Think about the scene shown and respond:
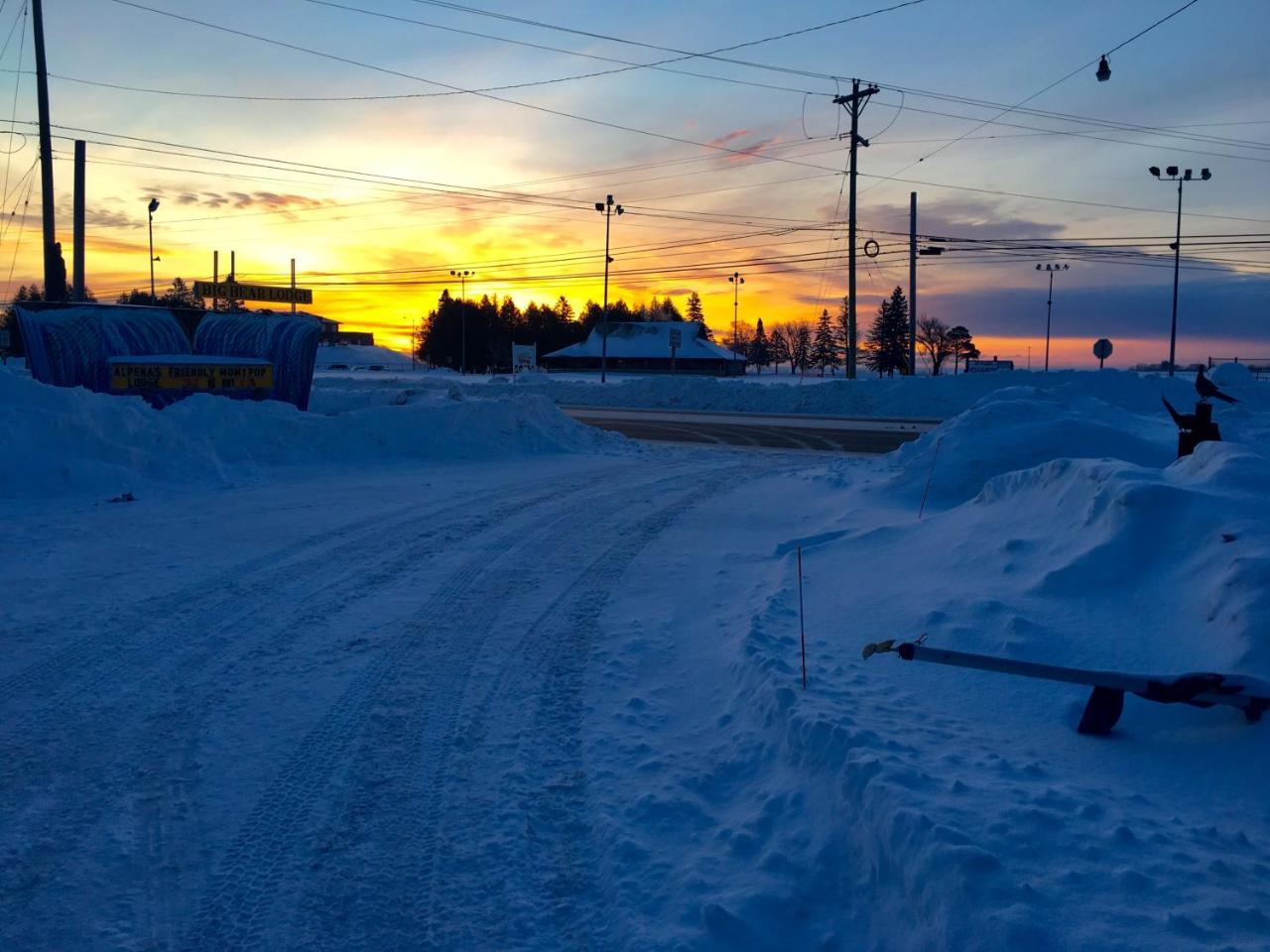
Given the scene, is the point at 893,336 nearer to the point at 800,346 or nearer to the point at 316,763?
the point at 800,346

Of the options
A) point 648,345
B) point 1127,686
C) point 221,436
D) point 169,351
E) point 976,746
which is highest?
point 648,345

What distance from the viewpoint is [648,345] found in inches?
3656

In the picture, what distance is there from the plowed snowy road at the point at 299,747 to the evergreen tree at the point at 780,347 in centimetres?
15270

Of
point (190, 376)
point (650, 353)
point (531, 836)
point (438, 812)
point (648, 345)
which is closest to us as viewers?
point (531, 836)

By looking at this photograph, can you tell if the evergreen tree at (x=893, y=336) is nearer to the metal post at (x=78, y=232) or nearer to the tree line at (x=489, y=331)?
the tree line at (x=489, y=331)

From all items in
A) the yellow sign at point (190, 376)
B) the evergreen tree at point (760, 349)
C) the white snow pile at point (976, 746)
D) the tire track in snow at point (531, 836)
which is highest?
the evergreen tree at point (760, 349)

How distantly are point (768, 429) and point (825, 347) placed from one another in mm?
121454

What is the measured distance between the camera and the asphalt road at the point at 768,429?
22266 mm

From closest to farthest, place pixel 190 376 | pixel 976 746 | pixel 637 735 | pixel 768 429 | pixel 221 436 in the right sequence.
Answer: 1. pixel 976 746
2. pixel 637 735
3. pixel 221 436
4. pixel 190 376
5. pixel 768 429

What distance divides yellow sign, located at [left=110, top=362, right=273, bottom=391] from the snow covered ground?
6.92m

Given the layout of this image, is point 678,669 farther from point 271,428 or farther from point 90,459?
point 271,428

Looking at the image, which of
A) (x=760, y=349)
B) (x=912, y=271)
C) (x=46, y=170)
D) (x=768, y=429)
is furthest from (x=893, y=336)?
(x=46, y=170)

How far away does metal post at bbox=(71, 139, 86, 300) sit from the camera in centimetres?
2238

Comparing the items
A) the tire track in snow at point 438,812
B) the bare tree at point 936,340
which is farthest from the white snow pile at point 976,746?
the bare tree at point 936,340
